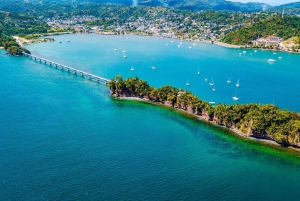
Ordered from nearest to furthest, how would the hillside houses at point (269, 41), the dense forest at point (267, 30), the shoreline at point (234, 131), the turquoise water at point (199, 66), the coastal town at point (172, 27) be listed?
the shoreline at point (234, 131) < the turquoise water at point (199, 66) < the hillside houses at point (269, 41) < the coastal town at point (172, 27) < the dense forest at point (267, 30)

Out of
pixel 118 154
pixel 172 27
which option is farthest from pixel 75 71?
pixel 172 27

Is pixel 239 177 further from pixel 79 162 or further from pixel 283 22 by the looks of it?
pixel 283 22

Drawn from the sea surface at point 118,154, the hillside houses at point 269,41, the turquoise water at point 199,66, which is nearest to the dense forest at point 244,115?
the sea surface at point 118,154

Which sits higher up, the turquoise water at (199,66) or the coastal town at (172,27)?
the coastal town at (172,27)

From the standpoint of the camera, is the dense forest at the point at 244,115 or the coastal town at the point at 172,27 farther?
the coastal town at the point at 172,27

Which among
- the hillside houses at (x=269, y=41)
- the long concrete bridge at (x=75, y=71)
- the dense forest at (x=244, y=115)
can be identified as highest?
the hillside houses at (x=269, y=41)

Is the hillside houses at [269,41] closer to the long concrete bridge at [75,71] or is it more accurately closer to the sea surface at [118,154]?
the sea surface at [118,154]

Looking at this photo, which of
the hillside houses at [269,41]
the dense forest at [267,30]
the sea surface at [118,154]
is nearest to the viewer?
the sea surface at [118,154]
